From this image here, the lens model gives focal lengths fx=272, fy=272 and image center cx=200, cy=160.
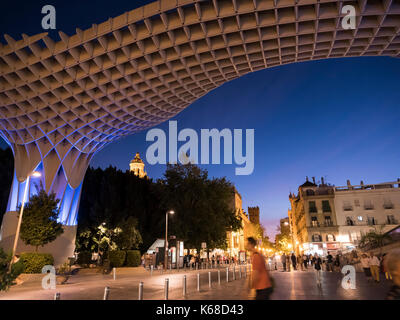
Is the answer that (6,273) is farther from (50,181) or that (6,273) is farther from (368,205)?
(368,205)

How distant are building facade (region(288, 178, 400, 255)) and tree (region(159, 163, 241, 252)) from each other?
84.5 feet

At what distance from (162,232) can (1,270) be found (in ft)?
109

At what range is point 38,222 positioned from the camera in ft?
73.6

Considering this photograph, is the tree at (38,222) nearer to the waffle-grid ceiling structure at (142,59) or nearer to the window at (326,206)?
the waffle-grid ceiling structure at (142,59)

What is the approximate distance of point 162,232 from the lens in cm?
4356

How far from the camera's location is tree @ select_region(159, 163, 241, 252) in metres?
38.4

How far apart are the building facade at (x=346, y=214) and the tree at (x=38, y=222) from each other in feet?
158

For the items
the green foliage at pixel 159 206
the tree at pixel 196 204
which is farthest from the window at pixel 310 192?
the tree at pixel 196 204

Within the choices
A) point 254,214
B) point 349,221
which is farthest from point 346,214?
point 254,214

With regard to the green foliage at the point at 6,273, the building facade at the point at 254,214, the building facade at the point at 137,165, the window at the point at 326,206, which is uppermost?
the building facade at the point at 137,165

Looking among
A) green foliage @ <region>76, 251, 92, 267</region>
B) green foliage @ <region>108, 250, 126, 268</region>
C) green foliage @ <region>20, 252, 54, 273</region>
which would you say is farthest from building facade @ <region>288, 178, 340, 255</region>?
green foliage @ <region>20, 252, 54, 273</region>

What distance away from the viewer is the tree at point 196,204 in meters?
38.4

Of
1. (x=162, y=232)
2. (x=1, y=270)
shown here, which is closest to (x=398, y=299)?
(x=1, y=270)
